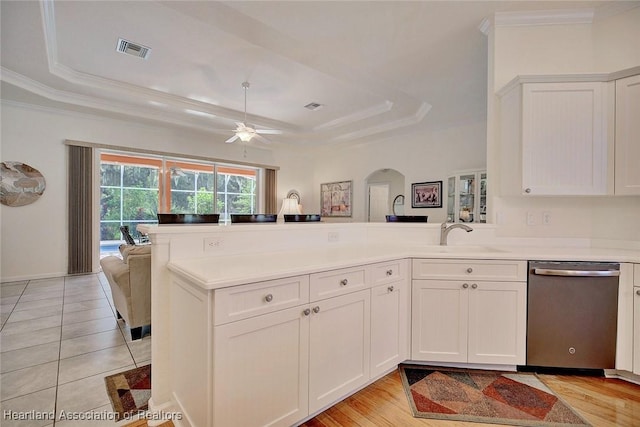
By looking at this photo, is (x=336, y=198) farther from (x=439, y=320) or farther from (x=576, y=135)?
(x=439, y=320)

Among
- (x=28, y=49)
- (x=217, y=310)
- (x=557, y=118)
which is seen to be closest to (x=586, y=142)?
(x=557, y=118)

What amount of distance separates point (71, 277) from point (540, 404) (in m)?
6.19

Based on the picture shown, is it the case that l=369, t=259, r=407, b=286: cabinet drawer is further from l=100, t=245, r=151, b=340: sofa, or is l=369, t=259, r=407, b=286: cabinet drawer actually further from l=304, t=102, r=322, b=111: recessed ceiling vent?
l=304, t=102, r=322, b=111: recessed ceiling vent

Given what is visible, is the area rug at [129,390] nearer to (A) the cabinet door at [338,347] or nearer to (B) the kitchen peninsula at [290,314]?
(B) the kitchen peninsula at [290,314]

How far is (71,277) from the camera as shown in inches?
186

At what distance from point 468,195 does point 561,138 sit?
273 centimetres

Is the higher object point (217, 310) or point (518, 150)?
point (518, 150)

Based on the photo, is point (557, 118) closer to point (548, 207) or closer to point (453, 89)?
point (548, 207)

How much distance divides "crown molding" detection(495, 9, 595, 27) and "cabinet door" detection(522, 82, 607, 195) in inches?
27.0

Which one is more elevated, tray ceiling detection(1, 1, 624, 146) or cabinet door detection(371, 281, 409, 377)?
tray ceiling detection(1, 1, 624, 146)

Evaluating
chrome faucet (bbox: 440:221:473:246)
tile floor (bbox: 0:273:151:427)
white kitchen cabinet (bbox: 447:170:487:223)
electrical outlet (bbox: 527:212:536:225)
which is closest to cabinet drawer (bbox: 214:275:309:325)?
tile floor (bbox: 0:273:151:427)

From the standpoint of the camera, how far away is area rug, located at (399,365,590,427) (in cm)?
162

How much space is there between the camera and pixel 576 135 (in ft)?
7.27

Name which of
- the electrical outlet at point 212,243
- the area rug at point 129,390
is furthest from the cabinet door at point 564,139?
the area rug at point 129,390
